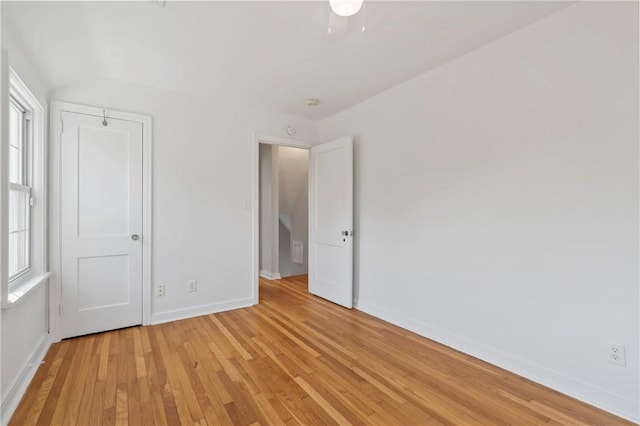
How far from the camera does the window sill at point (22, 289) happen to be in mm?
1734

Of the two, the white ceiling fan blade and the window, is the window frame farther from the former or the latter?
the white ceiling fan blade

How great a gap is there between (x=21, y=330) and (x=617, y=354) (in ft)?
12.2

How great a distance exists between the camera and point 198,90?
10.3 feet

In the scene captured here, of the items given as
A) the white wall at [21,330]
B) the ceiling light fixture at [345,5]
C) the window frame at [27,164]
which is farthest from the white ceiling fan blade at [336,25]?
the window frame at [27,164]

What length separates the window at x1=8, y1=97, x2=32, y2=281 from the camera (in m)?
2.13

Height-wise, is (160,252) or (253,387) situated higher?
(160,252)

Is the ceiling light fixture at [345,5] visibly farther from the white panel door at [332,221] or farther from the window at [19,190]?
the window at [19,190]

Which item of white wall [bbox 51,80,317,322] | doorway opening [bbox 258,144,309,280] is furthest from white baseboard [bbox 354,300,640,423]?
doorway opening [bbox 258,144,309,280]

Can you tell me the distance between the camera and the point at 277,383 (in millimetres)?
2006

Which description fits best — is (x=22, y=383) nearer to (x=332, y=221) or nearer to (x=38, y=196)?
(x=38, y=196)

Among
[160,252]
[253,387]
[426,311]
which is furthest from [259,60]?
[426,311]

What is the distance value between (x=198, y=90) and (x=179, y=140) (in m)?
0.56

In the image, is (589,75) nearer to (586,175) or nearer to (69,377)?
(586,175)

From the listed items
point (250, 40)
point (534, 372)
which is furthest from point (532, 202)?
point (250, 40)
